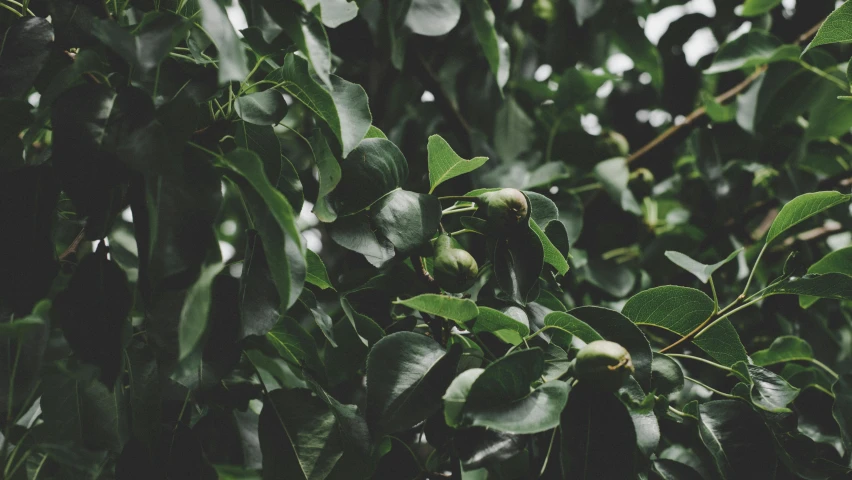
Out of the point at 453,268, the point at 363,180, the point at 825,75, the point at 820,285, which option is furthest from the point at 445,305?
the point at 825,75

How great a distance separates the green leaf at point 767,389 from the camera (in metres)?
0.71

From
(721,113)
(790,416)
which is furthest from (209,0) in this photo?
(721,113)

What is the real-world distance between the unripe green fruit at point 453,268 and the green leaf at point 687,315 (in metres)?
0.20

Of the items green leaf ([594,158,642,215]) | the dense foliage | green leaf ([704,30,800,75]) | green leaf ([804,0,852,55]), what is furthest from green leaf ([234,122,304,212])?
green leaf ([704,30,800,75])

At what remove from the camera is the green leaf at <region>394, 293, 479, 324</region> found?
0.63 meters

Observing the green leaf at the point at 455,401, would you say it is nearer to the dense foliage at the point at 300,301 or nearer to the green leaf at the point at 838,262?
the dense foliage at the point at 300,301

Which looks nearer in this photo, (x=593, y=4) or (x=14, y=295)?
(x=14, y=295)

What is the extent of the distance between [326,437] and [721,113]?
1.09 metres

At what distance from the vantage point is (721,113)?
4.51ft

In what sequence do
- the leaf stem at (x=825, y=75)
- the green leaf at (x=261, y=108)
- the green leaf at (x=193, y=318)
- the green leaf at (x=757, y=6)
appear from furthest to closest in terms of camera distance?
the green leaf at (x=757, y=6) < the leaf stem at (x=825, y=75) < the green leaf at (x=261, y=108) < the green leaf at (x=193, y=318)

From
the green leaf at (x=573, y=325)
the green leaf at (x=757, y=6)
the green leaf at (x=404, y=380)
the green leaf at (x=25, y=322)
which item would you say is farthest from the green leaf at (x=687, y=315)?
the green leaf at (x=757, y=6)

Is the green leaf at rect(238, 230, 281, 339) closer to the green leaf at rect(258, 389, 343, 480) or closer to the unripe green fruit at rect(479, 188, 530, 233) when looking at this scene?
the green leaf at rect(258, 389, 343, 480)

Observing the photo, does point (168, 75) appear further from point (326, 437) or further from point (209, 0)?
point (326, 437)

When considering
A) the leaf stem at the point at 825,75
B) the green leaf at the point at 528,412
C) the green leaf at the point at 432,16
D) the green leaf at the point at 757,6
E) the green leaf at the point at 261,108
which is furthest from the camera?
the green leaf at the point at 757,6
